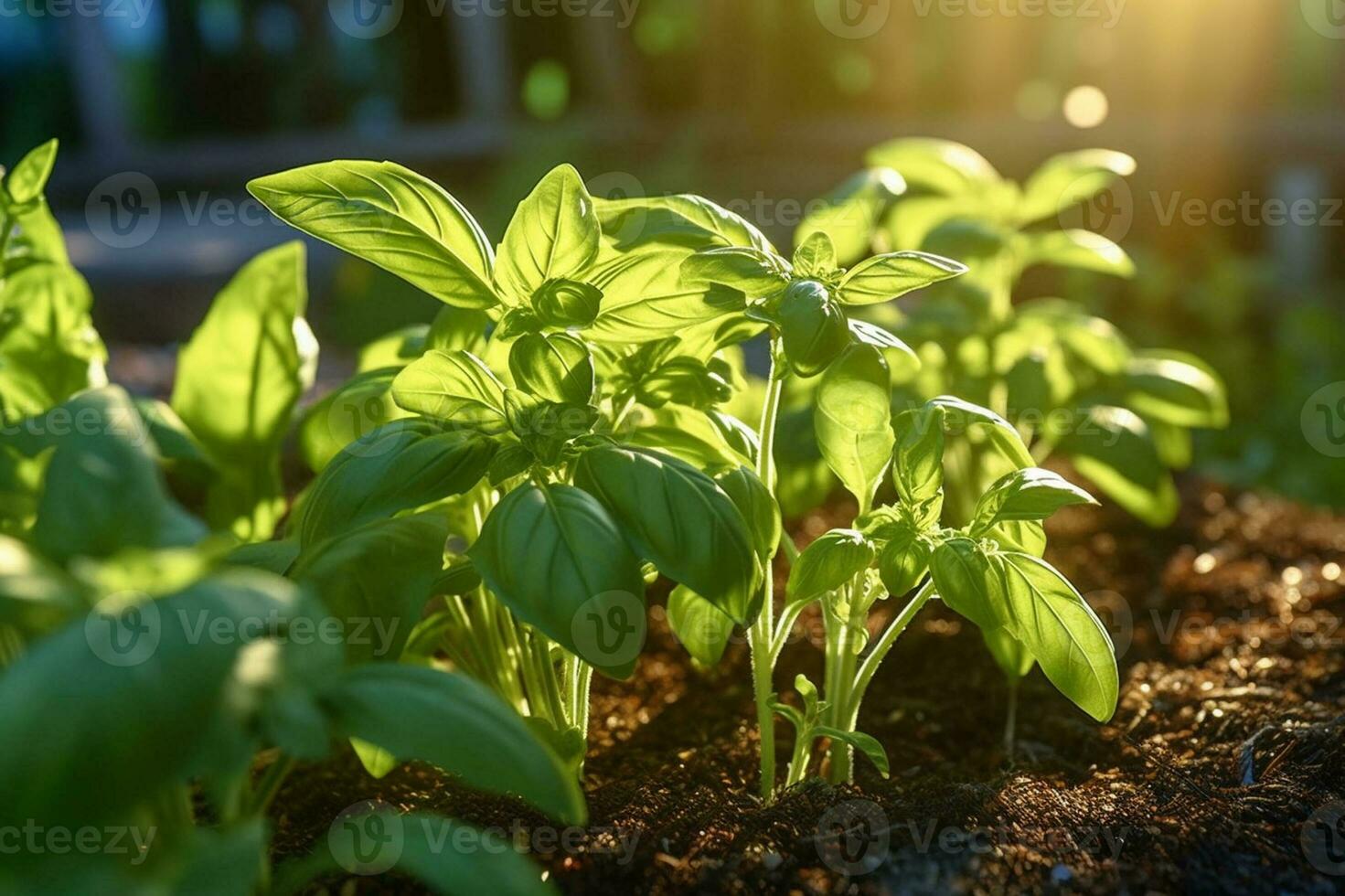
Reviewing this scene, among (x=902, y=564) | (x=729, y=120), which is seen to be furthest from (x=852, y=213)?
(x=729, y=120)

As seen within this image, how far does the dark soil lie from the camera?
0.99 metres

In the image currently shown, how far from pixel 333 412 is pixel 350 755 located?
40cm

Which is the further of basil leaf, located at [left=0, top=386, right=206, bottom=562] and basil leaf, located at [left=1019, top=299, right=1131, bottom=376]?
basil leaf, located at [left=1019, top=299, right=1131, bottom=376]

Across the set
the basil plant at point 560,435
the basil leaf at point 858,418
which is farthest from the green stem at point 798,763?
the basil leaf at point 858,418

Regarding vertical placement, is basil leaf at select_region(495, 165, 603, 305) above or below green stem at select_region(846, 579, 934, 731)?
above

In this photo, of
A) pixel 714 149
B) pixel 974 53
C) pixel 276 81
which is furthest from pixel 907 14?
pixel 276 81

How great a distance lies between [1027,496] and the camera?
1014 millimetres

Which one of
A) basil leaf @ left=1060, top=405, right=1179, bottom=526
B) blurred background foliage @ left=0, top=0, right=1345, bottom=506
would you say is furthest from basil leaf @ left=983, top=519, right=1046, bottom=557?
blurred background foliage @ left=0, top=0, right=1345, bottom=506

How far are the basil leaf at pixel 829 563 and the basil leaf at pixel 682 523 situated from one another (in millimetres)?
90

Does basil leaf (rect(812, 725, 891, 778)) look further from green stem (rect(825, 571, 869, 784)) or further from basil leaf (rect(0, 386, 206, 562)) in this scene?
basil leaf (rect(0, 386, 206, 562))

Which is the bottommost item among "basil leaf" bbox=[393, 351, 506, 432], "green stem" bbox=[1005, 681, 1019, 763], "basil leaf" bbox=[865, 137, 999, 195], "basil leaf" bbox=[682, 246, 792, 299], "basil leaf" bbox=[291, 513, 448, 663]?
"green stem" bbox=[1005, 681, 1019, 763]

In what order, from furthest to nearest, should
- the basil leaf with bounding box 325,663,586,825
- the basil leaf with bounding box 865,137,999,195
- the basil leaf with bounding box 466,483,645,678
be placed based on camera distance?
1. the basil leaf with bounding box 865,137,999,195
2. the basil leaf with bounding box 466,483,645,678
3. the basil leaf with bounding box 325,663,586,825

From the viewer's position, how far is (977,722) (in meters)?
1.46

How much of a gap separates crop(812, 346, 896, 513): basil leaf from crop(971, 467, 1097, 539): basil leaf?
0.10 metres
